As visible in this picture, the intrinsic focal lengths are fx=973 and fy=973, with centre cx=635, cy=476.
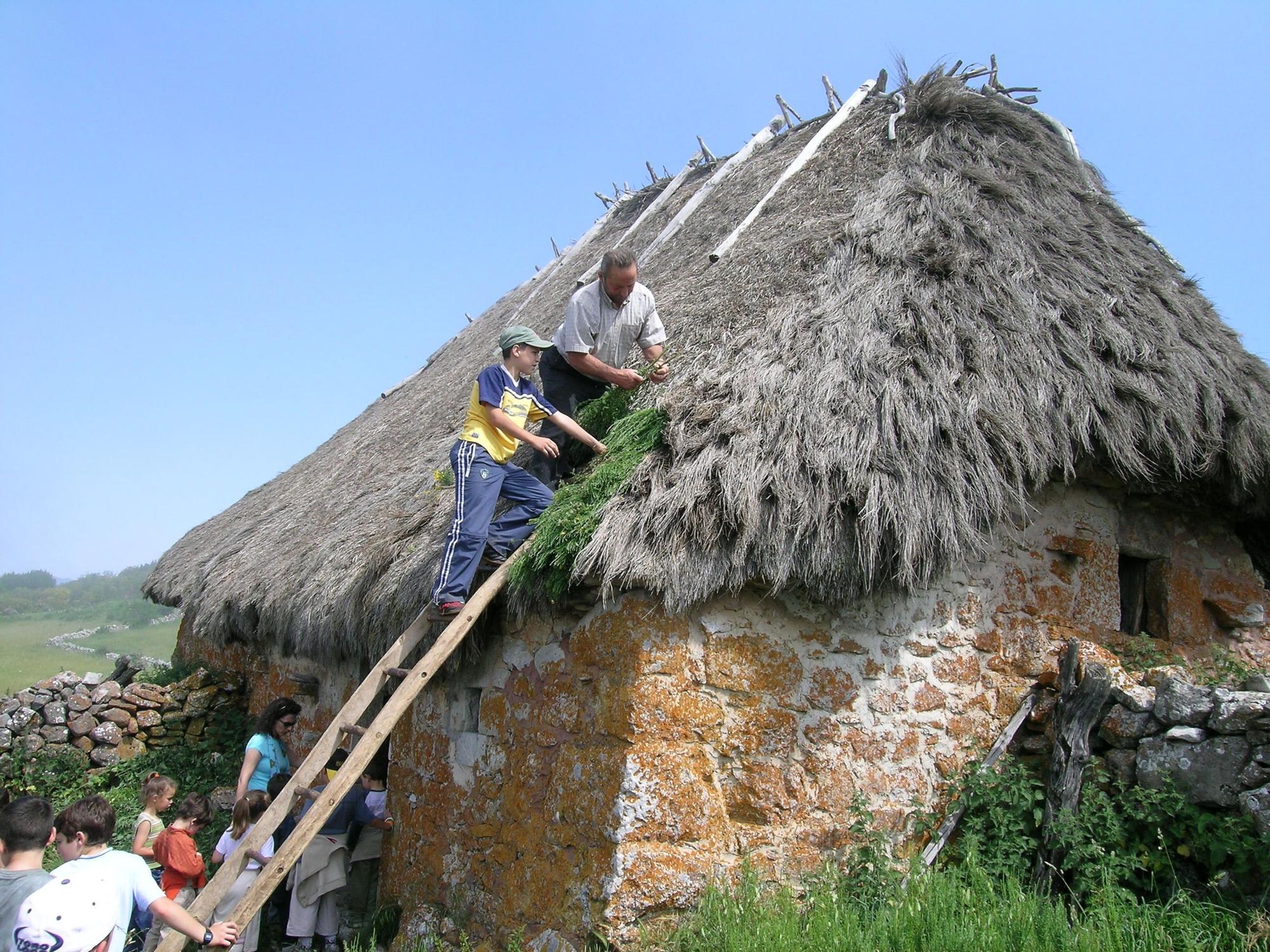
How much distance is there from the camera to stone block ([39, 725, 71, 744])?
8.04m

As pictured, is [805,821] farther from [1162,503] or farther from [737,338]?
[1162,503]

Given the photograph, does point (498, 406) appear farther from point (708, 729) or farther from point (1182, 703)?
point (1182, 703)

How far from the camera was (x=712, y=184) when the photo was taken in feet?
27.6

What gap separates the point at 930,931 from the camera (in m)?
3.50

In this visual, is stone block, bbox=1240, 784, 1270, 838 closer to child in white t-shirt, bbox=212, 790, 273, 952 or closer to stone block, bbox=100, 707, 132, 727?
child in white t-shirt, bbox=212, 790, 273, 952

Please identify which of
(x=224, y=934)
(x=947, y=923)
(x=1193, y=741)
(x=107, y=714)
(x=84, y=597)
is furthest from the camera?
(x=84, y=597)

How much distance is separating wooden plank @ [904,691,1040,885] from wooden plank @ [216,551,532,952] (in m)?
2.12

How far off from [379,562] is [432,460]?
1405mm

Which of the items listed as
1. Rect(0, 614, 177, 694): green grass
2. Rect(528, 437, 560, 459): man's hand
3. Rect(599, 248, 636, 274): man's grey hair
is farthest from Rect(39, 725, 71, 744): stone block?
Rect(0, 614, 177, 694): green grass

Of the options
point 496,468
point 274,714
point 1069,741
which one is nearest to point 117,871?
point 496,468

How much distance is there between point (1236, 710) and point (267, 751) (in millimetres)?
4926

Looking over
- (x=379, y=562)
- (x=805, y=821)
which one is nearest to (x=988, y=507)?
(x=805, y=821)

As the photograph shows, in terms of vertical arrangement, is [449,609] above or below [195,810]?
above

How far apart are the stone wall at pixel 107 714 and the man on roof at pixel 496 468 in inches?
202
